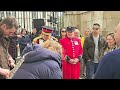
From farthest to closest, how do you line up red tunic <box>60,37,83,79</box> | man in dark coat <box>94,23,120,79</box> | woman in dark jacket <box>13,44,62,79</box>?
1. red tunic <box>60,37,83,79</box>
2. woman in dark jacket <box>13,44,62,79</box>
3. man in dark coat <box>94,23,120,79</box>

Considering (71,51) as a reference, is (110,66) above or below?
above

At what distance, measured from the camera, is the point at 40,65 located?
6.80ft

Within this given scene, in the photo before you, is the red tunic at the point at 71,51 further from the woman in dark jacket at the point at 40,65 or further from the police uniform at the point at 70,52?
the woman in dark jacket at the point at 40,65

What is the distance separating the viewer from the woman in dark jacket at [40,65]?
2039 millimetres

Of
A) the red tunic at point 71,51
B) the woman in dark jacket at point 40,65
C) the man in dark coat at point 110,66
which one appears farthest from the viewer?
the red tunic at point 71,51

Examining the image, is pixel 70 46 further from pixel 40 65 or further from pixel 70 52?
pixel 40 65

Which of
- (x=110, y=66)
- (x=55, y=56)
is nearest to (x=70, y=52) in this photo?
(x=55, y=56)

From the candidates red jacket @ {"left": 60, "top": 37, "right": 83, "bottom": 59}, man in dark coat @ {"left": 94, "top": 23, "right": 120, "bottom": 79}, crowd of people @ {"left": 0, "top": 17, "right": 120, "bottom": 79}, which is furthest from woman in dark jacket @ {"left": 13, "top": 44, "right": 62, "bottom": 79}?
red jacket @ {"left": 60, "top": 37, "right": 83, "bottom": 59}

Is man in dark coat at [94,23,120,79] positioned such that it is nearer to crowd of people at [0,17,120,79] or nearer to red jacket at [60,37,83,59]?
crowd of people at [0,17,120,79]

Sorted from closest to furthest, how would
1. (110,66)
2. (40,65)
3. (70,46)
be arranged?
1. (110,66)
2. (40,65)
3. (70,46)

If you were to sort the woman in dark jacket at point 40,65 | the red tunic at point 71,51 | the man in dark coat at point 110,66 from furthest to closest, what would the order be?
the red tunic at point 71,51
the woman in dark jacket at point 40,65
the man in dark coat at point 110,66

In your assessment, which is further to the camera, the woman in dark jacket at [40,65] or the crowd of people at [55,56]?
the woman in dark jacket at [40,65]

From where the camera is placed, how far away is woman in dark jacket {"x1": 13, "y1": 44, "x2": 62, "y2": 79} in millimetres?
2039

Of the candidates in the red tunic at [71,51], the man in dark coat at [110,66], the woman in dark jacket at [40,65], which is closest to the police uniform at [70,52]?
the red tunic at [71,51]
